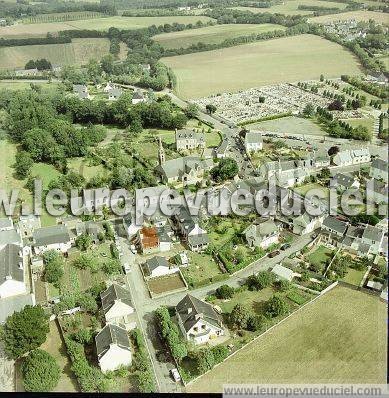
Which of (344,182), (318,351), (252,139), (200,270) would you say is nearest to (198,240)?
(200,270)

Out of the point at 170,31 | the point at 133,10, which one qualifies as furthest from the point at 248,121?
the point at 133,10

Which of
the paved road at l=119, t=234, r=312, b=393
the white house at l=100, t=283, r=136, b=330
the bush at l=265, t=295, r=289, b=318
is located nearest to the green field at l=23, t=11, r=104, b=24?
the paved road at l=119, t=234, r=312, b=393

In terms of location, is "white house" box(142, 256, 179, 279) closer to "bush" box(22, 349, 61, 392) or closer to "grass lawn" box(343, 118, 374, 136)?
"bush" box(22, 349, 61, 392)

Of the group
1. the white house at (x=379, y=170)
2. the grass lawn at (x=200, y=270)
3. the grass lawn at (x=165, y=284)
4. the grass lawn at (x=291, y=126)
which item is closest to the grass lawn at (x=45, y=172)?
the grass lawn at (x=165, y=284)

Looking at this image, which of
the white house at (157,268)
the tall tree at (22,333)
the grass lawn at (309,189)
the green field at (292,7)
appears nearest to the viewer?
the tall tree at (22,333)

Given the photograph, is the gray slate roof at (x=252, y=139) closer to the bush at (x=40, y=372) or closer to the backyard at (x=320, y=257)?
the backyard at (x=320, y=257)

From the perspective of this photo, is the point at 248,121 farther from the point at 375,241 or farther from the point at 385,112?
the point at 375,241

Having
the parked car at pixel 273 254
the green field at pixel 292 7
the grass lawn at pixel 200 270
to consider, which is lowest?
the grass lawn at pixel 200 270
